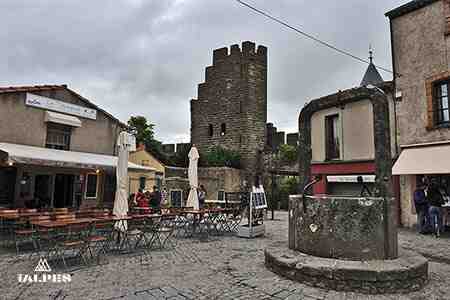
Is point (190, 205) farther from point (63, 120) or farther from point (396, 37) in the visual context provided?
point (396, 37)

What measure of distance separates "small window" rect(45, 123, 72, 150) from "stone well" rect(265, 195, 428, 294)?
10091 mm

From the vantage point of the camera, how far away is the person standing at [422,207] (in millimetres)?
9531

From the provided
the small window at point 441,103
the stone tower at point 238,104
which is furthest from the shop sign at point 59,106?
the small window at point 441,103

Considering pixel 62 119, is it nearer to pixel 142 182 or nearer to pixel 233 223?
pixel 142 182

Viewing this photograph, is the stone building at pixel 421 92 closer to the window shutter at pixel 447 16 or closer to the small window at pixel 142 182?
the window shutter at pixel 447 16

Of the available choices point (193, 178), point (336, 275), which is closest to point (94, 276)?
point (336, 275)

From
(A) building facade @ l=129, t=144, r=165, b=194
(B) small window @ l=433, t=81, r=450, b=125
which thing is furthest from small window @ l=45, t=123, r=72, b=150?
(B) small window @ l=433, t=81, r=450, b=125

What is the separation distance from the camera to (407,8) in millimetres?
11133

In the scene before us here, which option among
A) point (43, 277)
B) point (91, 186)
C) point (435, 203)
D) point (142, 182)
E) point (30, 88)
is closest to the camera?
point (43, 277)

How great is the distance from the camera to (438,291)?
4.19m

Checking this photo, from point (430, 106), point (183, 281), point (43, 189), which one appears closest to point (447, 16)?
point (430, 106)

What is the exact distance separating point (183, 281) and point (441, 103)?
10309 millimetres

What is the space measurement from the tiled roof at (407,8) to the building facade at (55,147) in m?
10.9

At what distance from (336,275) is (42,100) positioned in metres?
11.6
